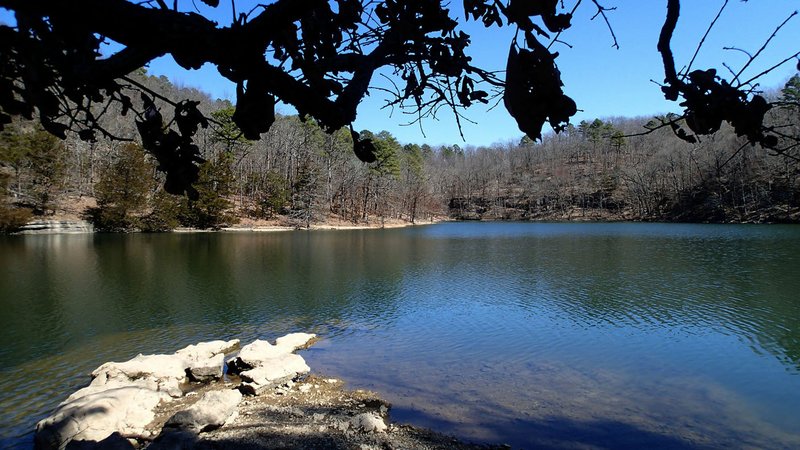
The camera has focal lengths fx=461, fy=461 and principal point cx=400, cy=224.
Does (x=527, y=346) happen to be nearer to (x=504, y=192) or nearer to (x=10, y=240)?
(x=10, y=240)

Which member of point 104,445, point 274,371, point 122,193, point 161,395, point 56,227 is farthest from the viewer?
point 122,193

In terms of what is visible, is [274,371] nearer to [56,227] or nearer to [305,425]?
[305,425]

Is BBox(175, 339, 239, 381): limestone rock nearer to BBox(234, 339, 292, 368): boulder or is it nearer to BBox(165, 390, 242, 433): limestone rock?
BBox(234, 339, 292, 368): boulder

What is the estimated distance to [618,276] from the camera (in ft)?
72.6

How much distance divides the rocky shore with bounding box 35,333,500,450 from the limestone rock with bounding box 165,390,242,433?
0.05 ft

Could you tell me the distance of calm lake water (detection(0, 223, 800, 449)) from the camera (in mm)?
8094

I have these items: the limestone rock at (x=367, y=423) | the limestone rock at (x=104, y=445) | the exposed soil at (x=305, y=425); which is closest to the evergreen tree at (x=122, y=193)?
the exposed soil at (x=305, y=425)

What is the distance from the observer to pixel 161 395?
27.5 ft

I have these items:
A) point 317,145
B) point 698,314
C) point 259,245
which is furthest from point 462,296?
point 317,145

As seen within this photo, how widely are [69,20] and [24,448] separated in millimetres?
7864

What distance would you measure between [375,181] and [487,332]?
5964 centimetres

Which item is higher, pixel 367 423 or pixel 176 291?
pixel 176 291

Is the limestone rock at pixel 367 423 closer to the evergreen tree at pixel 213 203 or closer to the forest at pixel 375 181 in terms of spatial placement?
the forest at pixel 375 181

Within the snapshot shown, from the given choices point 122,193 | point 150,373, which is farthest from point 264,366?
point 122,193
